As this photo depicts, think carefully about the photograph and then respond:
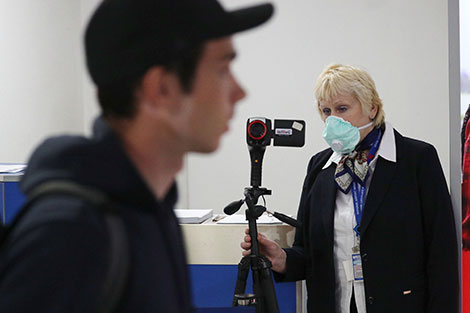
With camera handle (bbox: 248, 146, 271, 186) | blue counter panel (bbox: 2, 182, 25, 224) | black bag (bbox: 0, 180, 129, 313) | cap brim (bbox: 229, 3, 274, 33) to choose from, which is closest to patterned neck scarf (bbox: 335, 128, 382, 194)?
camera handle (bbox: 248, 146, 271, 186)

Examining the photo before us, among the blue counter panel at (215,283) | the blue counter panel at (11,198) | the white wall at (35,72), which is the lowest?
the blue counter panel at (215,283)

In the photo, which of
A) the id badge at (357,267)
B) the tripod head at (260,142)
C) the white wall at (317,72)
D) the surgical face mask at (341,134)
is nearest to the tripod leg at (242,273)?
the tripod head at (260,142)

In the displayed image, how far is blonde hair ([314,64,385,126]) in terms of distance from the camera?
72.8 inches

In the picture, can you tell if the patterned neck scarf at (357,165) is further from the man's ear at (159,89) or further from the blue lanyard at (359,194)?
the man's ear at (159,89)

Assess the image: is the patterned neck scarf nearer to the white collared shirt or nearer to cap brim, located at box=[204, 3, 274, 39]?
the white collared shirt

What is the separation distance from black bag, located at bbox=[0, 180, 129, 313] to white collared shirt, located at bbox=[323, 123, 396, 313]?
4.61 feet

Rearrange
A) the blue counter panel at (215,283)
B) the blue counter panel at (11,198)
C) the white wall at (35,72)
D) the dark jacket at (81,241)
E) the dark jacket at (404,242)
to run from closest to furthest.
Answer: the dark jacket at (81,241)
the dark jacket at (404,242)
the blue counter panel at (215,283)
the blue counter panel at (11,198)
the white wall at (35,72)

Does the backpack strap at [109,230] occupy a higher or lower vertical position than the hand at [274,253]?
higher

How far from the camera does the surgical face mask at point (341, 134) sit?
183 cm

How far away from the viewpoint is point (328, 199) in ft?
6.11

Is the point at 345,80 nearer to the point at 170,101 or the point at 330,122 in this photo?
the point at 330,122

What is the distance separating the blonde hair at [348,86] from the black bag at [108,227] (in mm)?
1446

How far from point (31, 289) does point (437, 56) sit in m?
4.09

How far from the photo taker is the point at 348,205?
6.10ft
